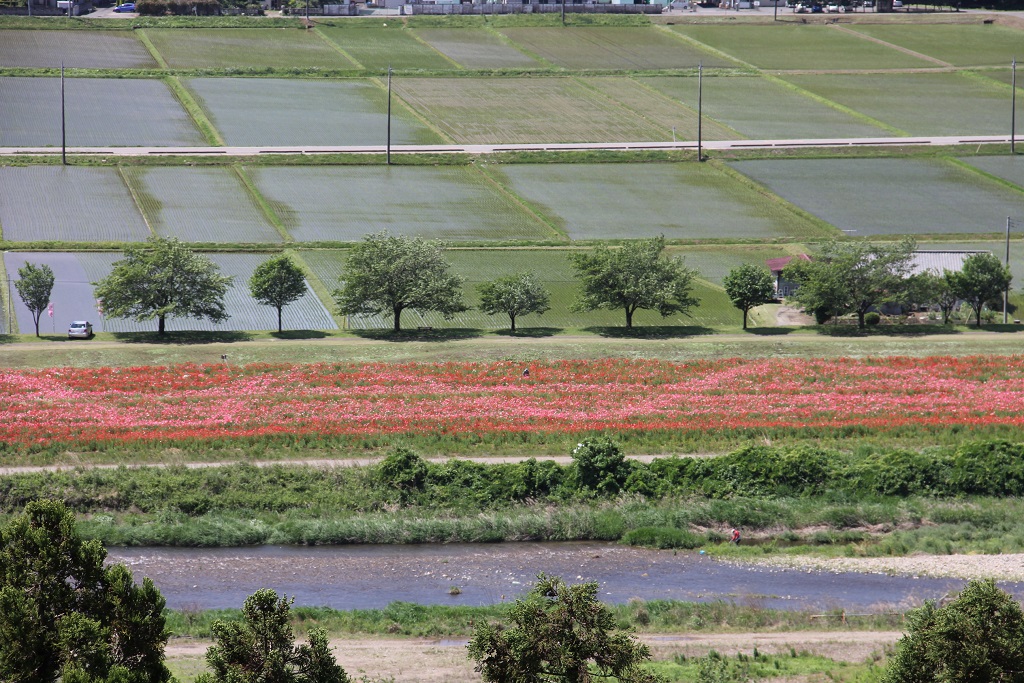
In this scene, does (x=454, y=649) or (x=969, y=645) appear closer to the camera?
(x=969, y=645)

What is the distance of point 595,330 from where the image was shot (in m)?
83.4

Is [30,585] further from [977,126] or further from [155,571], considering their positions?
[977,126]

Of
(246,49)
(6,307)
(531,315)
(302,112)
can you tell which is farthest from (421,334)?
(246,49)

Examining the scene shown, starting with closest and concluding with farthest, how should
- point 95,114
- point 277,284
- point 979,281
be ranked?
point 277,284
point 979,281
point 95,114

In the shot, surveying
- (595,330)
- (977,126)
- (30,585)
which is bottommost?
(30,585)

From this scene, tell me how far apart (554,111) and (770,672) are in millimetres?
113067

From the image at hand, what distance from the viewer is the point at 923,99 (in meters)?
155

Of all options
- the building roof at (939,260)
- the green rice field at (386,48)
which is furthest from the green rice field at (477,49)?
the building roof at (939,260)

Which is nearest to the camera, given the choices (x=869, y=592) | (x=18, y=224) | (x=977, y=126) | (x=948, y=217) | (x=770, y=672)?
(x=770, y=672)

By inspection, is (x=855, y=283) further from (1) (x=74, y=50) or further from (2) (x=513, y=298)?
(1) (x=74, y=50)

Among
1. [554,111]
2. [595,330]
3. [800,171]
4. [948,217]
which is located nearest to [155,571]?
[595,330]

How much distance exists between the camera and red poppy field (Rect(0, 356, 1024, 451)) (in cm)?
6331

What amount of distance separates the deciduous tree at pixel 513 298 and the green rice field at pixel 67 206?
101 ft

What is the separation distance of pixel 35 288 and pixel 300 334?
51.2 ft
